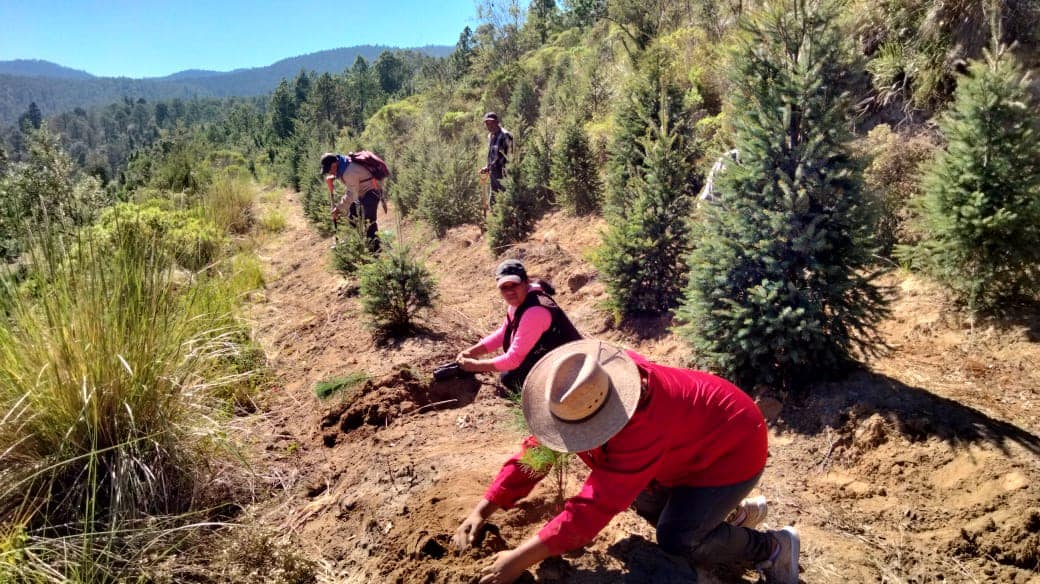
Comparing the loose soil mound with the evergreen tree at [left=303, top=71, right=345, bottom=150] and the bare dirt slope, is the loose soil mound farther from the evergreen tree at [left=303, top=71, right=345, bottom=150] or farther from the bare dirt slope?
the evergreen tree at [left=303, top=71, right=345, bottom=150]

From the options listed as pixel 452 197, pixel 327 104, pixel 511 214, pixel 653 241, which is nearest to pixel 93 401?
pixel 653 241

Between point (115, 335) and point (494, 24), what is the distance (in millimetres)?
37047

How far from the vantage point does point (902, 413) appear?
3783 mm

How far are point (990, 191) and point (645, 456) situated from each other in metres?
4.47

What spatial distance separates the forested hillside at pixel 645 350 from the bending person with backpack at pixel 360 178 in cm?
90

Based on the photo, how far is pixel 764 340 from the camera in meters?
4.21

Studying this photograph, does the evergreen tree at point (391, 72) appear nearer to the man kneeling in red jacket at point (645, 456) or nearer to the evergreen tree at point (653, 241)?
the evergreen tree at point (653, 241)

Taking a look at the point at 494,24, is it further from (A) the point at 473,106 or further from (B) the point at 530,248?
(B) the point at 530,248

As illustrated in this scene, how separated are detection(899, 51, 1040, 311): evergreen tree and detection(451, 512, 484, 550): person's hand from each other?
4.69 m

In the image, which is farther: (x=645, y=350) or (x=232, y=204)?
(x=232, y=204)

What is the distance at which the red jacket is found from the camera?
6.69 ft

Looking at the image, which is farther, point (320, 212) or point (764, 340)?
point (320, 212)

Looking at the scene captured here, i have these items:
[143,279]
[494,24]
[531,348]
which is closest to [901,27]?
[531,348]

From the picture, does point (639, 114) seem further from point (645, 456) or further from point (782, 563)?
point (645, 456)
